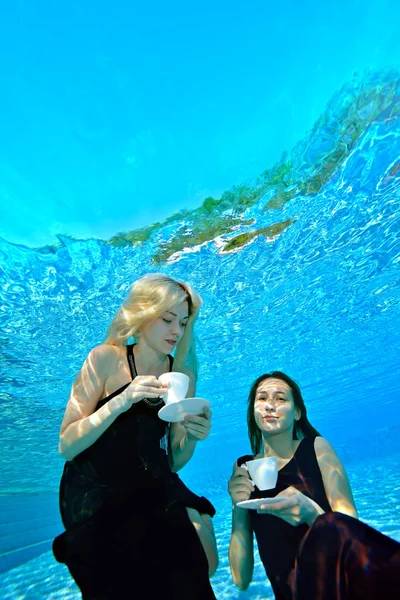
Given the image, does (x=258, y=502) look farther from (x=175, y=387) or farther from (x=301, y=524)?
(x=175, y=387)

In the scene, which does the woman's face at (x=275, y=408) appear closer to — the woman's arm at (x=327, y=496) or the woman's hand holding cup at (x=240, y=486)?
the woman's arm at (x=327, y=496)

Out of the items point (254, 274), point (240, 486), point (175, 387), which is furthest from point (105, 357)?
point (254, 274)

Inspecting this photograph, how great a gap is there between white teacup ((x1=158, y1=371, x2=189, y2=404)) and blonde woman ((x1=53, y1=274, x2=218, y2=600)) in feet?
0.19

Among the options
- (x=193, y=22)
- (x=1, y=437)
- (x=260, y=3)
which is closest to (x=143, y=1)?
(x=193, y=22)

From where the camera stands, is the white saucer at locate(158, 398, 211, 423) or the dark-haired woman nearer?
the dark-haired woman

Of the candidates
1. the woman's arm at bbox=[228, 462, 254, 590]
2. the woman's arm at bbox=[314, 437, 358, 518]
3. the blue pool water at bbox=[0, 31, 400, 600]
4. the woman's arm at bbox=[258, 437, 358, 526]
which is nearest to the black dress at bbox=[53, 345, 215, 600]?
the woman's arm at bbox=[228, 462, 254, 590]

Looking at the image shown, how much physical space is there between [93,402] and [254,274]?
10.1m

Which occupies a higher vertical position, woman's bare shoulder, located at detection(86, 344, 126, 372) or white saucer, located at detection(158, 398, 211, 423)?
woman's bare shoulder, located at detection(86, 344, 126, 372)

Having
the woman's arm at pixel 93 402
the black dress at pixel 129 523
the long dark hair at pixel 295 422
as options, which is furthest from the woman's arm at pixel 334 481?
the woman's arm at pixel 93 402

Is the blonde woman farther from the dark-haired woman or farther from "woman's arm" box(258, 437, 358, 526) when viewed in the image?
"woman's arm" box(258, 437, 358, 526)

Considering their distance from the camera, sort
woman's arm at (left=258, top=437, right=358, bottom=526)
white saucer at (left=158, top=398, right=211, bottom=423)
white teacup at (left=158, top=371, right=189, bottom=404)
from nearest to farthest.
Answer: woman's arm at (left=258, top=437, right=358, bottom=526), white saucer at (left=158, top=398, right=211, bottom=423), white teacup at (left=158, top=371, right=189, bottom=404)

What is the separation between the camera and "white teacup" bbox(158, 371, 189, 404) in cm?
312

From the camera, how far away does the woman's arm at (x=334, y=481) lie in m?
3.20

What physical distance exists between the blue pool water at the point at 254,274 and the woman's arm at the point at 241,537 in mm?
4022
